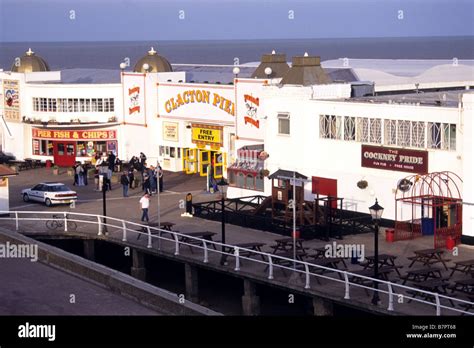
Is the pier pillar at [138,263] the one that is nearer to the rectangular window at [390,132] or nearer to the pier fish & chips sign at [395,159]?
the pier fish & chips sign at [395,159]

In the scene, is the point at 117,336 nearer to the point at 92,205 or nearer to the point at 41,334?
the point at 41,334

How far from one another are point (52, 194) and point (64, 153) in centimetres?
1274

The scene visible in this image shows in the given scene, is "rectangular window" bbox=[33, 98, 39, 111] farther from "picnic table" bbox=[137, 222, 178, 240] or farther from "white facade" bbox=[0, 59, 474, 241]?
"picnic table" bbox=[137, 222, 178, 240]

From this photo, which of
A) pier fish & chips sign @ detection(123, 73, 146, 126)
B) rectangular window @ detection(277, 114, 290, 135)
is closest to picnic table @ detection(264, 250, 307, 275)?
rectangular window @ detection(277, 114, 290, 135)

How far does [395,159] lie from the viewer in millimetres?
35750

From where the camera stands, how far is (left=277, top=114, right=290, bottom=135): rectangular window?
40.1 metres

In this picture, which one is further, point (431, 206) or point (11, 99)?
point (11, 99)

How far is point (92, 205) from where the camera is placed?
41.9 meters

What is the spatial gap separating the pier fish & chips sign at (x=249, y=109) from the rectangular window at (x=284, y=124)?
3511 mm

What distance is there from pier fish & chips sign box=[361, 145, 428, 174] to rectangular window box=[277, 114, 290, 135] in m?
3.98

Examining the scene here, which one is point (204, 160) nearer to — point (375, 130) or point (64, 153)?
point (64, 153)

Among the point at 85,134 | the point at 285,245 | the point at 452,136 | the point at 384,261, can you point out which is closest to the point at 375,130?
the point at 452,136

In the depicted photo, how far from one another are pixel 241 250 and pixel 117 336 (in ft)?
35.0

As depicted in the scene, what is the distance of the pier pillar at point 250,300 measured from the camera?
1146 inches
